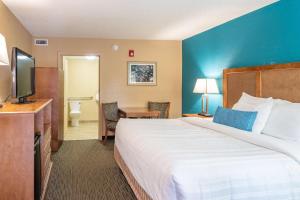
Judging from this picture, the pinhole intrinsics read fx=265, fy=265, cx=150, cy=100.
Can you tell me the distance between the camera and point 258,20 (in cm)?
370

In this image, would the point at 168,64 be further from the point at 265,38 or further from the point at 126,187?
the point at 126,187

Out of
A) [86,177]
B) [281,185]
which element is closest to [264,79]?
[281,185]

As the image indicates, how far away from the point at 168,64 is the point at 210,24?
192 cm

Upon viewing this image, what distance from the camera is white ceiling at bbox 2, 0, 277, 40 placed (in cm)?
347

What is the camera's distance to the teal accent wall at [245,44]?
318cm

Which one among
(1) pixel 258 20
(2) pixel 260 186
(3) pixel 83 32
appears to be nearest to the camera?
(2) pixel 260 186

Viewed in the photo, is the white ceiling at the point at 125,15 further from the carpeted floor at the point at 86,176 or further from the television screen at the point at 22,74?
the carpeted floor at the point at 86,176

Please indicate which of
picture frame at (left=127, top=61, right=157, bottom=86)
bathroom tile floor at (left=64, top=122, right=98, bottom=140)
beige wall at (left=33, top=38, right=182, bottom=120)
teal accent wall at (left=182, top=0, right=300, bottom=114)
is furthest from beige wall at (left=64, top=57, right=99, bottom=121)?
teal accent wall at (left=182, top=0, right=300, bottom=114)

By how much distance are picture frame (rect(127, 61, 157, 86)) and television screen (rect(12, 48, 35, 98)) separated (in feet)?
8.65

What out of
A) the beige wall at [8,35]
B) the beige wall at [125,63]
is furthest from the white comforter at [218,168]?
the beige wall at [125,63]

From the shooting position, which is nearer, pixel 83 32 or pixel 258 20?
pixel 258 20

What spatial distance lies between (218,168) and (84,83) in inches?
292

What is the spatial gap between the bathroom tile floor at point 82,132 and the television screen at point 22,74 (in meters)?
2.66

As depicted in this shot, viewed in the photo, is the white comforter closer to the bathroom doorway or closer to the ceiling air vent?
the ceiling air vent
